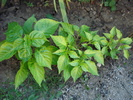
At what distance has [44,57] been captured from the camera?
1.62m

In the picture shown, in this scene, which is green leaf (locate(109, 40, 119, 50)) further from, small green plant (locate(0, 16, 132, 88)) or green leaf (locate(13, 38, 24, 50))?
green leaf (locate(13, 38, 24, 50))

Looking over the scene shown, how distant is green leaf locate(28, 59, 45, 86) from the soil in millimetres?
387

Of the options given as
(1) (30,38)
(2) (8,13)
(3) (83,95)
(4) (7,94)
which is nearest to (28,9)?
(2) (8,13)

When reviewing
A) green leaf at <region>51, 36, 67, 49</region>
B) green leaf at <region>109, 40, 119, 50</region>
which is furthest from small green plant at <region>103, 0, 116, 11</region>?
green leaf at <region>51, 36, 67, 49</region>

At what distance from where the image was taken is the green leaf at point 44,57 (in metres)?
1.60

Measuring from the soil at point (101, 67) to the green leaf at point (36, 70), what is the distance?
0.39 metres

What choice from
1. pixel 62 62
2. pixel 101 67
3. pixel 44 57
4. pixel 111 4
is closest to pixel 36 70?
pixel 44 57

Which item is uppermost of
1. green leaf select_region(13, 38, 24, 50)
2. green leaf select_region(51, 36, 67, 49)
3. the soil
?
green leaf select_region(13, 38, 24, 50)

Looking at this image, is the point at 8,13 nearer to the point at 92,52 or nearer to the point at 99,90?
the point at 92,52

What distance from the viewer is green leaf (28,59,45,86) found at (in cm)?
165

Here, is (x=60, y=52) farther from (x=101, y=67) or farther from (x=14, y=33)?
(x=101, y=67)

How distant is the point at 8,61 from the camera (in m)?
2.04

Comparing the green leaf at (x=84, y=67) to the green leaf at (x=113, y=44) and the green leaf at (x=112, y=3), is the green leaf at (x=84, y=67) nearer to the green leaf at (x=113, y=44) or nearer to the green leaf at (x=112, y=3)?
the green leaf at (x=113, y=44)

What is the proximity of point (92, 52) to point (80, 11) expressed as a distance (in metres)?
0.89
